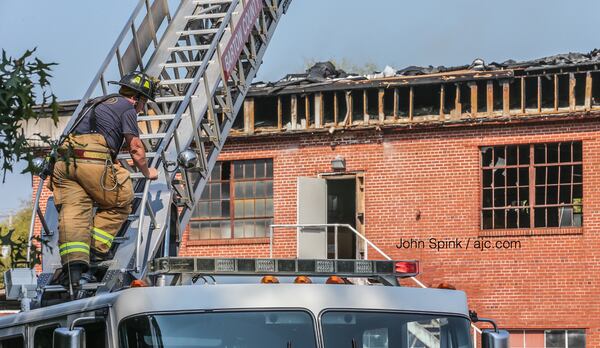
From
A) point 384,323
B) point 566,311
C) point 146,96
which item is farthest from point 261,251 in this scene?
point 384,323

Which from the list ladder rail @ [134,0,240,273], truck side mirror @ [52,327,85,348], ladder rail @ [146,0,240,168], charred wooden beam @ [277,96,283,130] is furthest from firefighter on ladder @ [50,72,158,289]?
charred wooden beam @ [277,96,283,130]

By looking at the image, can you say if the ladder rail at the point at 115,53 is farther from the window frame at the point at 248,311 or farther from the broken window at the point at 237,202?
the broken window at the point at 237,202

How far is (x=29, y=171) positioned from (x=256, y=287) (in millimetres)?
1591

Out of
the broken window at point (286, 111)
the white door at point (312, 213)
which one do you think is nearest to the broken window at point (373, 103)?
the broken window at point (286, 111)

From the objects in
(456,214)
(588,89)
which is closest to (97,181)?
(588,89)

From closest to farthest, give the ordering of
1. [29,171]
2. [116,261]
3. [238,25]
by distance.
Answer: [29,171] → [116,261] → [238,25]

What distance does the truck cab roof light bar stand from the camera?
7.22 meters

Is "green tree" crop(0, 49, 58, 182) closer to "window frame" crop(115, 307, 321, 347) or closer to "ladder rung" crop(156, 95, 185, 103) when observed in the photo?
"window frame" crop(115, 307, 321, 347)

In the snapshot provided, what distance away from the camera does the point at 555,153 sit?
24547 millimetres

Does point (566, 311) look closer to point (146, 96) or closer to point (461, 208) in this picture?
point (461, 208)

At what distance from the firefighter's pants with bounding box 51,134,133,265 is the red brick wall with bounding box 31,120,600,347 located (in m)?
16.5

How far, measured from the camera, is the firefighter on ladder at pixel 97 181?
8461 mm

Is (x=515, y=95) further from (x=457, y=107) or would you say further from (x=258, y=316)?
(x=258, y=316)

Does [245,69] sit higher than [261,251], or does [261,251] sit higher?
[245,69]
